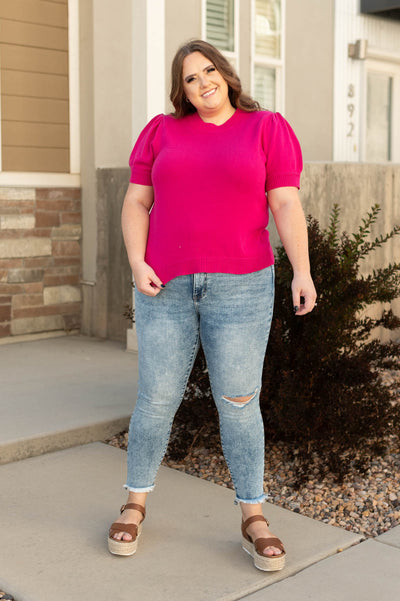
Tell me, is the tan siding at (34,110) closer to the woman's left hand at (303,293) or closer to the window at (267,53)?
the window at (267,53)

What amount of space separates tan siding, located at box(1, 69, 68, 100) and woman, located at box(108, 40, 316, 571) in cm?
357

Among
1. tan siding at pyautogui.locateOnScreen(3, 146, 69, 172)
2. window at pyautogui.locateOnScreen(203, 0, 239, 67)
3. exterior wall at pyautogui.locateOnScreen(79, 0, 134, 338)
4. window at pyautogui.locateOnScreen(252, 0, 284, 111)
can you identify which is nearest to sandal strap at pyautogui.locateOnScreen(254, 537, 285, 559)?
exterior wall at pyautogui.locateOnScreen(79, 0, 134, 338)

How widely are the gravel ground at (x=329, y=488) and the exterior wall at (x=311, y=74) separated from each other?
4482 mm

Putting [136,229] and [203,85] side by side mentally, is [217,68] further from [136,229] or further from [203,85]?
[136,229]

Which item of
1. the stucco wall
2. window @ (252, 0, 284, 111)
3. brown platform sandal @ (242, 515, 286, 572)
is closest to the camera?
brown platform sandal @ (242, 515, 286, 572)

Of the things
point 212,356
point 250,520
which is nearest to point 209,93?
point 212,356

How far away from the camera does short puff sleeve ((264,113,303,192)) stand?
2670 mm

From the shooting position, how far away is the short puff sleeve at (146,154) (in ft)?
9.14

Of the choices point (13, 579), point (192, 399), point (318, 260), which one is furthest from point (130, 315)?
point (13, 579)

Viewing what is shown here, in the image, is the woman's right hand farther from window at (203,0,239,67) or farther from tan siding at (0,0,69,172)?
window at (203,0,239,67)

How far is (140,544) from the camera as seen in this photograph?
117 inches

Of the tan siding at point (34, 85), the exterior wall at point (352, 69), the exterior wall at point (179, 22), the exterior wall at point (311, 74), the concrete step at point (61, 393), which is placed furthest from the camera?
the exterior wall at point (352, 69)

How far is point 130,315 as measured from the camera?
4242 millimetres

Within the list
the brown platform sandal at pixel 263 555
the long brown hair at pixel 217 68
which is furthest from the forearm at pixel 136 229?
the brown platform sandal at pixel 263 555
